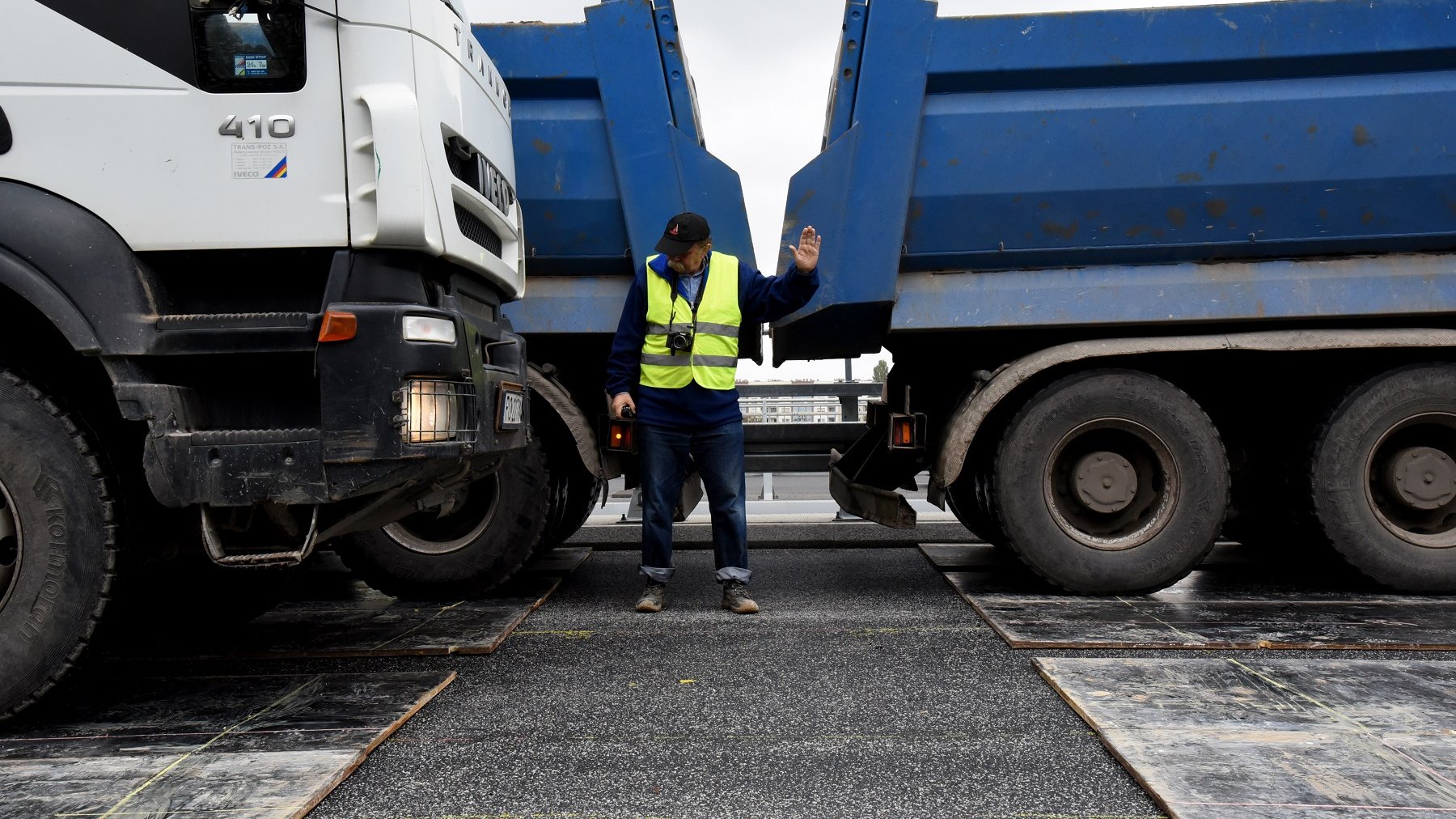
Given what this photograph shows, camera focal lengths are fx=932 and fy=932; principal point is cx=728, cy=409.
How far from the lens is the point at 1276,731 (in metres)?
2.34

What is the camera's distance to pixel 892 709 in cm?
257

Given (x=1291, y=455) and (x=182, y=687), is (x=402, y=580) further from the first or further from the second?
(x=1291, y=455)

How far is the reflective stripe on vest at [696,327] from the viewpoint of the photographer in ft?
12.3

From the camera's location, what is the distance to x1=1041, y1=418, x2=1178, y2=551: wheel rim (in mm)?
3850

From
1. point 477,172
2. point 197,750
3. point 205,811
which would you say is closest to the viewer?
point 205,811

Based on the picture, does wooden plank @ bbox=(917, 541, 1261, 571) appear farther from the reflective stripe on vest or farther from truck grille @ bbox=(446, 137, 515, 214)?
truck grille @ bbox=(446, 137, 515, 214)

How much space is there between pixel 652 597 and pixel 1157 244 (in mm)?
2546

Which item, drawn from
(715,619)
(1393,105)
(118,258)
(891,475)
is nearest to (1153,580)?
(891,475)

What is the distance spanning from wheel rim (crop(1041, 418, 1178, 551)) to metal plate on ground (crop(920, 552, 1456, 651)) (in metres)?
0.28

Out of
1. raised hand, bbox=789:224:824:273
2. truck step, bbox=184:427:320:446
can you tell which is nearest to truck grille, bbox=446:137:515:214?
truck step, bbox=184:427:320:446

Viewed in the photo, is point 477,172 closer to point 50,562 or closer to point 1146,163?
point 50,562

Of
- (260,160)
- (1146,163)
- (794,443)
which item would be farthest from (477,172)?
(794,443)

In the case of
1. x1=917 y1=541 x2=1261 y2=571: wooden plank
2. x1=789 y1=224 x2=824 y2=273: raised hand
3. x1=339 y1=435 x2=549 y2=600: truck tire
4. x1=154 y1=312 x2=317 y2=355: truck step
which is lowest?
x1=917 y1=541 x2=1261 y2=571: wooden plank

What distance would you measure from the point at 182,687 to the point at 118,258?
4.34 feet
